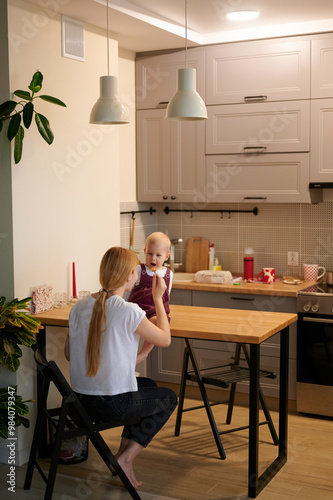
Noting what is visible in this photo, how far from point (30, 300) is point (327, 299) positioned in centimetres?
199

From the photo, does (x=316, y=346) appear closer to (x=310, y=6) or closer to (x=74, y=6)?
(x=310, y=6)

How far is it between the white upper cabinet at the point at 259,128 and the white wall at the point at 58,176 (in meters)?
0.83

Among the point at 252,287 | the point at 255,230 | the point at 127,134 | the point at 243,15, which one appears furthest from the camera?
the point at 255,230

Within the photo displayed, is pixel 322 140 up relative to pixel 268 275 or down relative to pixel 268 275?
up

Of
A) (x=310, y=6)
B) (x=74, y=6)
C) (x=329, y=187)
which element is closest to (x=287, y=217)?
(x=329, y=187)

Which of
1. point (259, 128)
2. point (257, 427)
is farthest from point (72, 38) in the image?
point (257, 427)

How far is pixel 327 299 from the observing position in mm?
4340

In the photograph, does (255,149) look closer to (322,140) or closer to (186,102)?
(322,140)

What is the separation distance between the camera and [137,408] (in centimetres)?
314

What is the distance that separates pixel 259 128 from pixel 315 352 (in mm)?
1685

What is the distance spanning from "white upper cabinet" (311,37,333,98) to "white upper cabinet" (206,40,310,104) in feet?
0.15

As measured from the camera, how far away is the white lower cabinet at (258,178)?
15.4ft

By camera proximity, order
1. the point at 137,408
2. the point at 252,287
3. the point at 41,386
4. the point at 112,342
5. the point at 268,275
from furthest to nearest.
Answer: the point at 268,275 < the point at 252,287 < the point at 41,386 < the point at 137,408 < the point at 112,342

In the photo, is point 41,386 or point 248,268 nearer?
point 41,386
